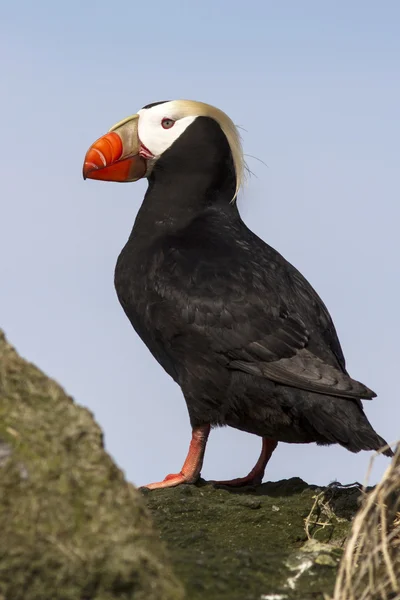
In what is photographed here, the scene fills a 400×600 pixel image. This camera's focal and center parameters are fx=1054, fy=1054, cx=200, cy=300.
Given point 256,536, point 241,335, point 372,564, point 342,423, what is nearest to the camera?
point 372,564

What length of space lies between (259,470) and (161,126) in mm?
2510

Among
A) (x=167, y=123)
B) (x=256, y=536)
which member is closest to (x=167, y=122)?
(x=167, y=123)

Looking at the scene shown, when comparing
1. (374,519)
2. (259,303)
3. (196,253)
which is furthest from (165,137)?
(374,519)

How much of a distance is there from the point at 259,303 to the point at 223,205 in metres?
1.12

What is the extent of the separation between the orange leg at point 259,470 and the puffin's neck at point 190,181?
1616 mm

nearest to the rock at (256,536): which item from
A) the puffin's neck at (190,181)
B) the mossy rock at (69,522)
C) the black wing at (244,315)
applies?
the mossy rock at (69,522)

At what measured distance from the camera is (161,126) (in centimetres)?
750

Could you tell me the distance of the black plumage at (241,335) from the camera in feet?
20.3

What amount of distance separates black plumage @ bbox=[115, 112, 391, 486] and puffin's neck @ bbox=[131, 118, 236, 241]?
213 millimetres

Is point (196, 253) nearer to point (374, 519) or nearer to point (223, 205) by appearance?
point (223, 205)

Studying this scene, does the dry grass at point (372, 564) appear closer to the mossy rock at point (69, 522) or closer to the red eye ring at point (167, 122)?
the mossy rock at point (69, 522)

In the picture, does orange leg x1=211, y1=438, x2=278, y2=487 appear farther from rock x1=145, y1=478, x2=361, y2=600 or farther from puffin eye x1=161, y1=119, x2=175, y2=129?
puffin eye x1=161, y1=119, x2=175, y2=129

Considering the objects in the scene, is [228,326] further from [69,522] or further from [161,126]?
[69,522]

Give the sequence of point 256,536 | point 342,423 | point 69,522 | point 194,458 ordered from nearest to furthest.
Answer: point 69,522, point 256,536, point 342,423, point 194,458
